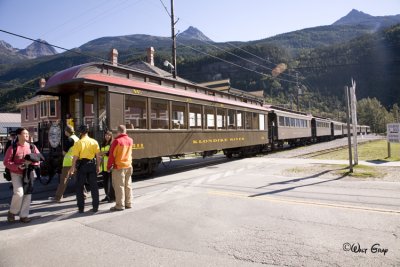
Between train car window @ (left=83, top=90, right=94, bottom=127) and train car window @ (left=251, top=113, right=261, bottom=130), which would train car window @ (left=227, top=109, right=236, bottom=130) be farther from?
train car window @ (left=83, top=90, right=94, bottom=127)

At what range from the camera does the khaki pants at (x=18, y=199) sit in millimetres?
5617

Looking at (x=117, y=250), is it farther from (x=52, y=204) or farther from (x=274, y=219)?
(x=52, y=204)

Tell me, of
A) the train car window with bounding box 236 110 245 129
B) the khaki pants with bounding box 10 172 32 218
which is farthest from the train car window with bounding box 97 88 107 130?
the train car window with bounding box 236 110 245 129

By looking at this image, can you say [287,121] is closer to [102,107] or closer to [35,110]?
[102,107]

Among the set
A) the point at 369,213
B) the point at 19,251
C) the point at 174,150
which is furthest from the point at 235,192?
the point at 19,251

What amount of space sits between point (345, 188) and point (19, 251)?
7.29 metres

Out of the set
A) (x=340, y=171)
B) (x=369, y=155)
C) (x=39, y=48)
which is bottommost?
(x=340, y=171)

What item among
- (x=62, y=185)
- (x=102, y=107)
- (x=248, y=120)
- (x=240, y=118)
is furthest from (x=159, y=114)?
(x=248, y=120)

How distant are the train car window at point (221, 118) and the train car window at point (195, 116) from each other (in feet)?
5.38

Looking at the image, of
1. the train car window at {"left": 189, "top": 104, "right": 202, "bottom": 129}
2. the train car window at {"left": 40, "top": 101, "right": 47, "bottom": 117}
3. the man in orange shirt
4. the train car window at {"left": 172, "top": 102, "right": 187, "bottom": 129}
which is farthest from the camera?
the train car window at {"left": 40, "top": 101, "right": 47, "bottom": 117}

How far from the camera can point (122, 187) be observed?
642cm

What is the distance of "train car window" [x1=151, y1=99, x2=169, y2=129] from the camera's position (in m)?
10.4

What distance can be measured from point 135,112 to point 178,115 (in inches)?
89.1

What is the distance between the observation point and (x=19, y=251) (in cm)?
420
